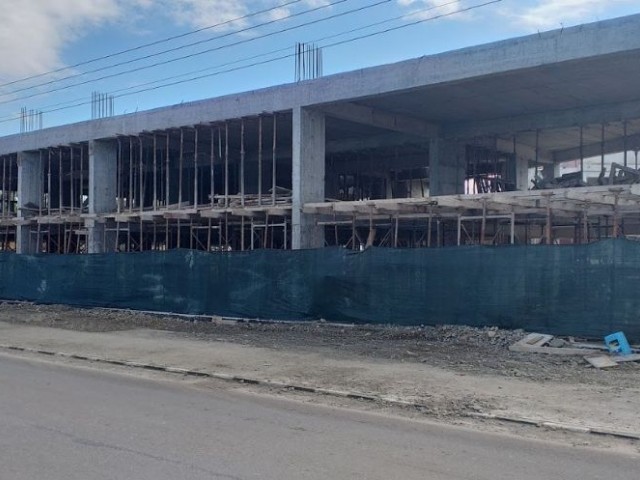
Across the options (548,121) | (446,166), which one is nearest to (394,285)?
(548,121)

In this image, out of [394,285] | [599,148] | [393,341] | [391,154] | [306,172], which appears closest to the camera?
[393,341]

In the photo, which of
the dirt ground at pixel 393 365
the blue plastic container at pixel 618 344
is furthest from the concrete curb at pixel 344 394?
the blue plastic container at pixel 618 344

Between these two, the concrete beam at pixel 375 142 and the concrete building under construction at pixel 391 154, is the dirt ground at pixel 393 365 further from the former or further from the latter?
the concrete beam at pixel 375 142

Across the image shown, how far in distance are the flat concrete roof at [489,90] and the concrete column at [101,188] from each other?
74 centimetres

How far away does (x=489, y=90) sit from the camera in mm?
20875

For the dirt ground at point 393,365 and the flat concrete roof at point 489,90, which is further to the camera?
the flat concrete roof at point 489,90

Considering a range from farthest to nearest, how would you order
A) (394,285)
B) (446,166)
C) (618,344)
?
(446,166) → (394,285) → (618,344)

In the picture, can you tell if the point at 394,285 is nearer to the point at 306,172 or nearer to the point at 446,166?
the point at 306,172

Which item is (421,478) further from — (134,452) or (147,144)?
(147,144)

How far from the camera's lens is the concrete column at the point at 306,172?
21.6 metres

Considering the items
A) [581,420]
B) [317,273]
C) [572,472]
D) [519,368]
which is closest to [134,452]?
[572,472]

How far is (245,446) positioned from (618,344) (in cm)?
873

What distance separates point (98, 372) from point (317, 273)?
6893mm

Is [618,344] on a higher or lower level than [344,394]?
higher
